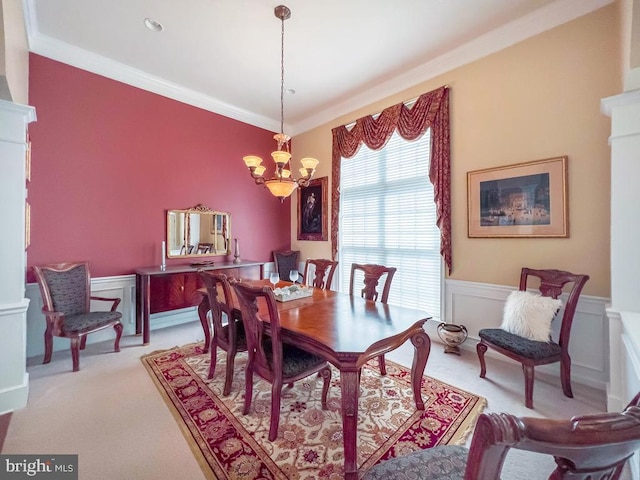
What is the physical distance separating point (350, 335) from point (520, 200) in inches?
93.5

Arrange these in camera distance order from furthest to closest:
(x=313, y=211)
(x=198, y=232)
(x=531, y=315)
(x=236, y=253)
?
(x=313, y=211) → (x=236, y=253) → (x=198, y=232) → (x=531, y=315)

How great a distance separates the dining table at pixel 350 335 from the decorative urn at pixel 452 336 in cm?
116

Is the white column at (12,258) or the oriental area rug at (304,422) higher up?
the white column at (12,258)

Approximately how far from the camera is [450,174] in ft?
10.6

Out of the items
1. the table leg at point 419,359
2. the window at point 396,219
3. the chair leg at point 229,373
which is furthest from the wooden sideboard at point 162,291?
the table leg at point 419,359

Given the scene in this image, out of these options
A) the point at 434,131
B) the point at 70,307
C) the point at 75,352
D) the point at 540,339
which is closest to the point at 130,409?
the point at 75,352

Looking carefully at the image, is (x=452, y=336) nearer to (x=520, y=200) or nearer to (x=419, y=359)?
(x=419, y=359)

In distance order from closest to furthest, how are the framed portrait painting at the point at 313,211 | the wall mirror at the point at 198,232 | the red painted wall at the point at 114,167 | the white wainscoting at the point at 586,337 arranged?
the white wainscoting at the point at 586,337 → the red painted wall at the point at 114,167 → the wall mirror at the point at 198,232 → the framed portrait painting at the point at 313,211

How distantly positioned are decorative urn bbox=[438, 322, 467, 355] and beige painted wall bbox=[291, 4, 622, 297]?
22.5 inches

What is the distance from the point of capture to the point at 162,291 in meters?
3.37

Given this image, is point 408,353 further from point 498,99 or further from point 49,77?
point 49,77

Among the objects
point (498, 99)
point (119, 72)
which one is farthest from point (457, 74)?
point (119, 72)

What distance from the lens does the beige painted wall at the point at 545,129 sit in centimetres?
234

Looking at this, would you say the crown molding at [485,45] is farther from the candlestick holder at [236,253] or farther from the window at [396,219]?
the candlestick holder at [236,253]
